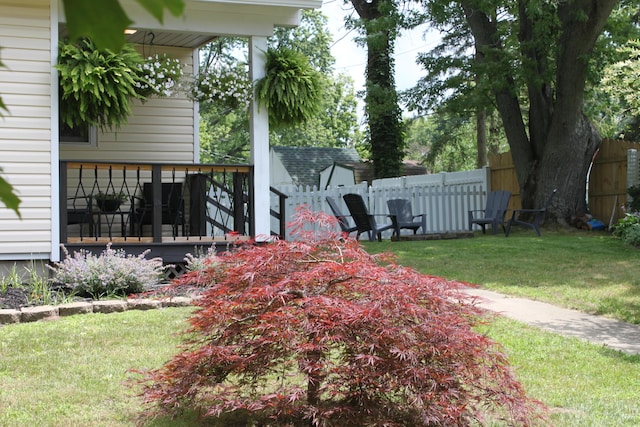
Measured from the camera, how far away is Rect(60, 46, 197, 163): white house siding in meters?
12.1

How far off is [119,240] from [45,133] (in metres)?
1.52

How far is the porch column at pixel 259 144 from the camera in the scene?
33.9 feet

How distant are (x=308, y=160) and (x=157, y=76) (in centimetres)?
2896

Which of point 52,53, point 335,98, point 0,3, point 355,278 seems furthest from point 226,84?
point 335,98

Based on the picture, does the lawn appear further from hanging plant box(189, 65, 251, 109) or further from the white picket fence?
the white picket fence

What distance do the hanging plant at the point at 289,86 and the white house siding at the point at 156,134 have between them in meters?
2.40

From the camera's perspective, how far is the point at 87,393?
5.09 m

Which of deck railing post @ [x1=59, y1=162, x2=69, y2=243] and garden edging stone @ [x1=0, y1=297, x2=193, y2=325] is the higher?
deck railing post @ [x1=59, y1=162, x2=69, y2=243]

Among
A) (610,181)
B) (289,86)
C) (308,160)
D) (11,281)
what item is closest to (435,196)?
(610,181)

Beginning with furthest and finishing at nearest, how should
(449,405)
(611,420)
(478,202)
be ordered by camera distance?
(478,202) → (611,420) → (449,405)

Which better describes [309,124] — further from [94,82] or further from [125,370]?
[125,370]

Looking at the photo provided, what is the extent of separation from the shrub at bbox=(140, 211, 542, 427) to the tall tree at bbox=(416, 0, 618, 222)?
12.6 metres

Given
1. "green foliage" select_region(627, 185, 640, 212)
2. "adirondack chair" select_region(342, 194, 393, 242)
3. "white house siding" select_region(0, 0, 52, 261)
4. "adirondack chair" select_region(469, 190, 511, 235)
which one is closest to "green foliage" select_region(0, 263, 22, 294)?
"white house siding" select_region(0, 0, 52, 261)

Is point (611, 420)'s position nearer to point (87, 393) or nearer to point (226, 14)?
point (87, 393)
